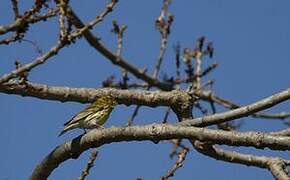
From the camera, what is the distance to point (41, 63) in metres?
3.01

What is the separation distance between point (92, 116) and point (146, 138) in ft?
3.46

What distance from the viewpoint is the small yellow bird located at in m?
4.48

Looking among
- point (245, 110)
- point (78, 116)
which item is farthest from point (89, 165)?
point (245, 110)

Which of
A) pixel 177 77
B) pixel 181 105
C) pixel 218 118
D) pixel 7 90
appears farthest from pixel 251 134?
pixel 177 77

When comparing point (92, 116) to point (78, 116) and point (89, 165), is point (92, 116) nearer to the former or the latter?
point (78, 116)

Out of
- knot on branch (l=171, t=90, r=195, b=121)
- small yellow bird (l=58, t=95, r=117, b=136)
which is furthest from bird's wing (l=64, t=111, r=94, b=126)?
knot on branch (l=171, t=90, r=195, b=121)

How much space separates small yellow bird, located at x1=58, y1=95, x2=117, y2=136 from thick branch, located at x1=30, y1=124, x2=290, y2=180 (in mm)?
636

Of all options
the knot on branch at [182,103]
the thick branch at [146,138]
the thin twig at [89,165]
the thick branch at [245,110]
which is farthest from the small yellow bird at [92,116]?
the thick branch at [245,110]

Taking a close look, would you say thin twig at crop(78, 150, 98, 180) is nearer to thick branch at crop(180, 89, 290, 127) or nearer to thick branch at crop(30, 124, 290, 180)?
thick branch at crop(30, 124, 290, 180)

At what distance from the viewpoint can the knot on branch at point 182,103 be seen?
164 inches

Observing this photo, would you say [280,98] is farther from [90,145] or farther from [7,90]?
[7,90]

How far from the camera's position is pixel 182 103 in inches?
164

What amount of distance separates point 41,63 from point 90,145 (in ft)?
3.01

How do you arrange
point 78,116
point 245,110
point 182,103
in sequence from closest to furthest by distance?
point 245,110 < point 182,103 < point 78,116
